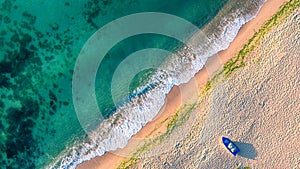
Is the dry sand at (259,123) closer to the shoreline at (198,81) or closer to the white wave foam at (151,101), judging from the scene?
the shoreline at (198,81)

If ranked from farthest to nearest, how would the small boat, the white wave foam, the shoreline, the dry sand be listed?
the white wave foam → the shoreline → the dry sand → the small boat

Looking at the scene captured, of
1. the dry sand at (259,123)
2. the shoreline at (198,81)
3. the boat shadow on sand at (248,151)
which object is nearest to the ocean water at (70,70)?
the shoreline at (198,81)

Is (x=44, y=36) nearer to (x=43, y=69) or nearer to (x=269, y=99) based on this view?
A: (x=43, y=69)

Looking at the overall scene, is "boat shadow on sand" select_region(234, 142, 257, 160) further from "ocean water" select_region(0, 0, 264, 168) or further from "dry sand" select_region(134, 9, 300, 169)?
"ocean water" select_region(0, 0, 264, 168)

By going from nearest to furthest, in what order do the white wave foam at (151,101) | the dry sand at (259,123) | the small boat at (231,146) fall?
the small boat at (231,146)
the dry sand at (259,123)
the white wave foam at (151,101)

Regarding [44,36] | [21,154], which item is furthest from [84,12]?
[21,154]

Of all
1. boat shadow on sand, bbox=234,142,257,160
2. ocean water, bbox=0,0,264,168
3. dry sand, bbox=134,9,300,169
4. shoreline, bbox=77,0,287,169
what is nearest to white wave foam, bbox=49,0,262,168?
ocean water, bbox=0,0,264,168

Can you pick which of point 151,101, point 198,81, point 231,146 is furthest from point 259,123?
point 151,101
